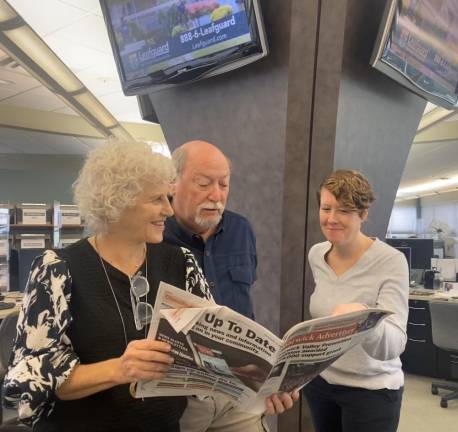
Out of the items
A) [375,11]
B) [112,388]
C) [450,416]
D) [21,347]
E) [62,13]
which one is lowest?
[450,416]

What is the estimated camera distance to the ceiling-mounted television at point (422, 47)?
82.7 inches

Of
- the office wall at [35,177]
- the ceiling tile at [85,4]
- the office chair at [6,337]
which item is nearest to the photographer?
the office chair at [6,337]

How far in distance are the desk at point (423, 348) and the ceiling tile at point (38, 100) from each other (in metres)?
4.90

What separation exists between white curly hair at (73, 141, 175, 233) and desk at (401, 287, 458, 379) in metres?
3.80

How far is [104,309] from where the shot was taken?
1040 millimetres

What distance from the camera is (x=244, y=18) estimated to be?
1.97 m

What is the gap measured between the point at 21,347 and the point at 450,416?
345 cm

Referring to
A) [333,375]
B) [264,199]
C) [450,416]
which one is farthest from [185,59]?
[450,416]

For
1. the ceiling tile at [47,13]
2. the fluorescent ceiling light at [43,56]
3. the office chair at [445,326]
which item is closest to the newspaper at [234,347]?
the office chair at [445,326]

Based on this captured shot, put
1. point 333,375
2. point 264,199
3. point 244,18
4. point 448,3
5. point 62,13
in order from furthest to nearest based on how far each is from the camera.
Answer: point 62,13, point 448,3, point 264,199, point 244,18, point 333,375

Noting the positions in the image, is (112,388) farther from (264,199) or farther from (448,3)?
(448,3)

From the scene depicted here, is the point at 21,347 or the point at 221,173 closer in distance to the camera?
the point at 21,347

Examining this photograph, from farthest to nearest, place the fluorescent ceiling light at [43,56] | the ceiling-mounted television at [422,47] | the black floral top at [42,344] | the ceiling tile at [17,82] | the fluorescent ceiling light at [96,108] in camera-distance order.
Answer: the fluorescent ceiling light at [96,108] < the ceiling tile at [17,82] < the fluorescent ceiling light at [43,56] < the ceiling-mounted television at [422,47] < the black floral top at [42,344]

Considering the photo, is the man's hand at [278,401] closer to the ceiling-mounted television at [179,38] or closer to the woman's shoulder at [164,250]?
the woman's shoulder at [164,250]
